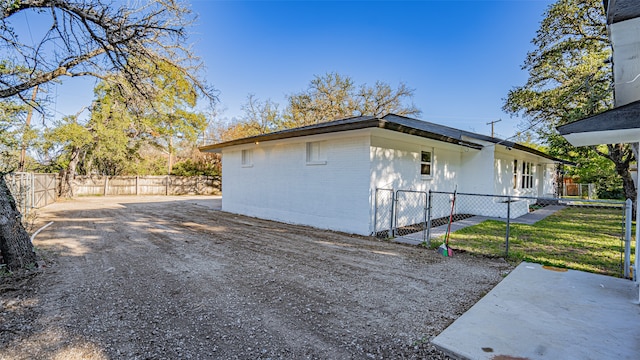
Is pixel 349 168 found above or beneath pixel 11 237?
above

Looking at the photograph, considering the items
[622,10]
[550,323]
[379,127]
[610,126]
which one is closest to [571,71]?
[379,127]

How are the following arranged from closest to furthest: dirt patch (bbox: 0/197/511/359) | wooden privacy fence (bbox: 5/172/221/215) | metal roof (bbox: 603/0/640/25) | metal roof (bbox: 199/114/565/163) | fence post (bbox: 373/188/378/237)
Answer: metal roof (bbox: 603/0/640/25)
dirt patch (bbox: 0/197/511/359)
metal roof (bbox: 199/114/565/163)
fence post (bbox: 373/188/378/237)
wooden privacy fence (bbox: 5/172/221/215)

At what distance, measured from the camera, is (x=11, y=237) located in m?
4.18

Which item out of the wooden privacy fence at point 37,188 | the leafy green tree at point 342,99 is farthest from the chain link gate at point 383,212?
the leafy green tree at point 342,99

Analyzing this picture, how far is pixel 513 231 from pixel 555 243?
1516 mm

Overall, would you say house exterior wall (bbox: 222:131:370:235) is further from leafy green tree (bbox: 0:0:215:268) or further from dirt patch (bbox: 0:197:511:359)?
leafy green tree (bbox: 0:0:215:268)

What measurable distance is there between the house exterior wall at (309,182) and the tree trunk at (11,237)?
6.17 metres

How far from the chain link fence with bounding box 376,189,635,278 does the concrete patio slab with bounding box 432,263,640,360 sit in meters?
1.07

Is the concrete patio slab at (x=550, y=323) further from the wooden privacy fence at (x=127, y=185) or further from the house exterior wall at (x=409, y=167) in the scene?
the wooden privacy fence at (x=127, y=185)

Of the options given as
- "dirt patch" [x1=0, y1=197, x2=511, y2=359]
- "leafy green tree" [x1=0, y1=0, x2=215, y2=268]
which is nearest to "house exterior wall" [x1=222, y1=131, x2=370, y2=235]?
"dirt patch" [x1=0, y1=197, x2=511, y2=359]

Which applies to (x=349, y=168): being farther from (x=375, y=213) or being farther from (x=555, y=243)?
(x=555, y=243)

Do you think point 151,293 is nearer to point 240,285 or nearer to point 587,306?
point 240,285

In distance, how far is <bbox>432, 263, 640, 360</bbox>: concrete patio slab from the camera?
95.2 inches

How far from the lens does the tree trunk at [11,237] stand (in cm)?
411
